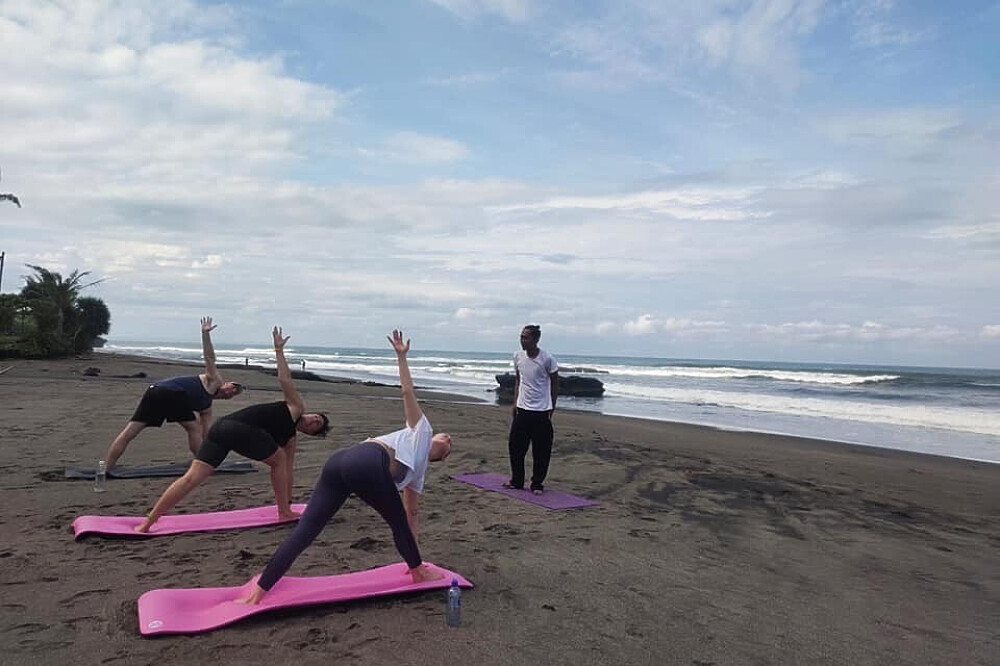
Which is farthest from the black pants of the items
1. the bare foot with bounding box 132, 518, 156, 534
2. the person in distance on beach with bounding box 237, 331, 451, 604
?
the bare foot with bounding box 132, 518, 156, 534

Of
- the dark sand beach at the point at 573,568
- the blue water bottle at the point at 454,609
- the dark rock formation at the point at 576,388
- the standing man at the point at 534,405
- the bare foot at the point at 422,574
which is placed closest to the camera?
the dark sand beach at the point at 573,568

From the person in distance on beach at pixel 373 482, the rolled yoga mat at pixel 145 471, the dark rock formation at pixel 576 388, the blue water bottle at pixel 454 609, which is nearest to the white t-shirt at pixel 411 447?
the person in distance on beach at pixel 373 482

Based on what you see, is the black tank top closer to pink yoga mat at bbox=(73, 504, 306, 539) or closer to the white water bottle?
pink yoga mat at bbox=(73, 504, 306, 539)

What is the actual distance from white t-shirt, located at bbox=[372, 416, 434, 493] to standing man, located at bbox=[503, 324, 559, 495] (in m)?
3.47

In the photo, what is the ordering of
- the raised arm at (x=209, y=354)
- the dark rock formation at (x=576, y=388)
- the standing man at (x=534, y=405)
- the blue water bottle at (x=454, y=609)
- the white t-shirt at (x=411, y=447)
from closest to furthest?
the blue water bottle at (x=454, y=609), the white t-shirt at (x=411, y=447), the raised arm at (x=209, y=354), the standing man at (x=534, y=405), the dark rock formation at (x=576, y=388)

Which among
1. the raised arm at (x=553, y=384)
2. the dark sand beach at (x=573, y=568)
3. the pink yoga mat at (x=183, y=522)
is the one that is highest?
the raised arm at (x=553, y=384)

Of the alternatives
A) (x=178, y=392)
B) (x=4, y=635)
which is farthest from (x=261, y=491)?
(x=4, y=635)

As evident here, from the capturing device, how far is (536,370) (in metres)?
7.99

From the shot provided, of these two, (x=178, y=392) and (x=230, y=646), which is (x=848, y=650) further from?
(x=178, y=392)

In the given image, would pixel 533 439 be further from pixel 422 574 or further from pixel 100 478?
pixel 100 478

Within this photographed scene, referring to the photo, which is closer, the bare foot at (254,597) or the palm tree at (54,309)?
the bare foot at (254,597)

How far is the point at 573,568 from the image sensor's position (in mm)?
5492

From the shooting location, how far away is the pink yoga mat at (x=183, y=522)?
5.73 meters

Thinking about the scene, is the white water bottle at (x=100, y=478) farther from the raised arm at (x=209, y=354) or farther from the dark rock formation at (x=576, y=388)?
the dark rock formation at (x=576, y=388)
